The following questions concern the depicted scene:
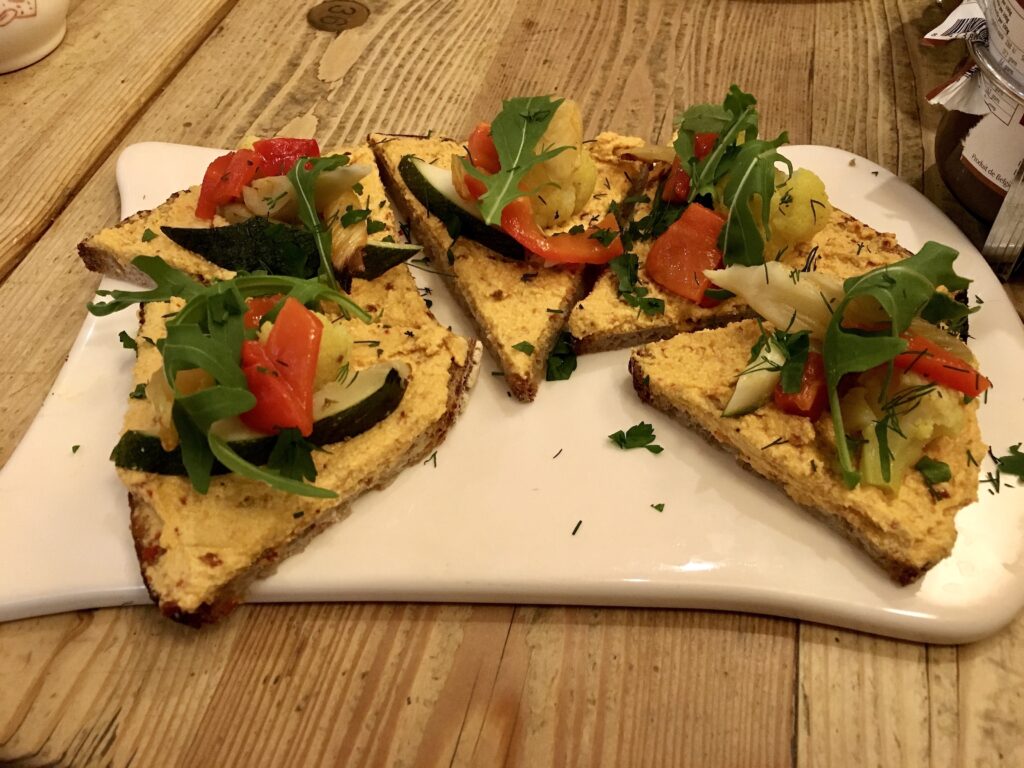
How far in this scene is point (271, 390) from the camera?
237 centimetres

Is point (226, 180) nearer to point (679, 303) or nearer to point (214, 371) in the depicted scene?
point (214, 371)

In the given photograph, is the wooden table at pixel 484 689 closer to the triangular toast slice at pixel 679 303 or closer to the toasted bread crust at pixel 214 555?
the toasted bread crust at pixel 214 555

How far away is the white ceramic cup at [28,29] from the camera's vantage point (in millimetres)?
4492

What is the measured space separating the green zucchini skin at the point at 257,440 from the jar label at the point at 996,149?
2.66 meters

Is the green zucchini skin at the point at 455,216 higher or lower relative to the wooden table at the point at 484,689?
higher

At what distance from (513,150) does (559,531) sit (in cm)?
151

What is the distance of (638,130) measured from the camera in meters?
4.48

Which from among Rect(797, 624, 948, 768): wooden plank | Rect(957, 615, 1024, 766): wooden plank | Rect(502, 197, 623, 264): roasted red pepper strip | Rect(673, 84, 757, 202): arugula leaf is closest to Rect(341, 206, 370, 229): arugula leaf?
Rect(502, 197, 623, 264): roasted red pepper strip

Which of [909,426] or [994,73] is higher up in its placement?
[994,73]

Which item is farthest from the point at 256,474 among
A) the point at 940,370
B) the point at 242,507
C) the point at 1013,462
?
the point at 1013,462

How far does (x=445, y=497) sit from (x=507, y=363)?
59 cm

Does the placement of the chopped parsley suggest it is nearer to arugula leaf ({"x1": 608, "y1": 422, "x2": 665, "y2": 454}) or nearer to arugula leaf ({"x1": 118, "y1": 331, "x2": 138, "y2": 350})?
arugula leaf ({"x1": 608, "y1": 422, "x2": 665, "y2": 454})

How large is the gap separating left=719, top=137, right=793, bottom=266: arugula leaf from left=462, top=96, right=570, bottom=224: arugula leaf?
0.69 m

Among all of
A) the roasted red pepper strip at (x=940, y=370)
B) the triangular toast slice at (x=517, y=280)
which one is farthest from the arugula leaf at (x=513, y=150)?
the roasted red pepper strip at (x=940, y=370)
